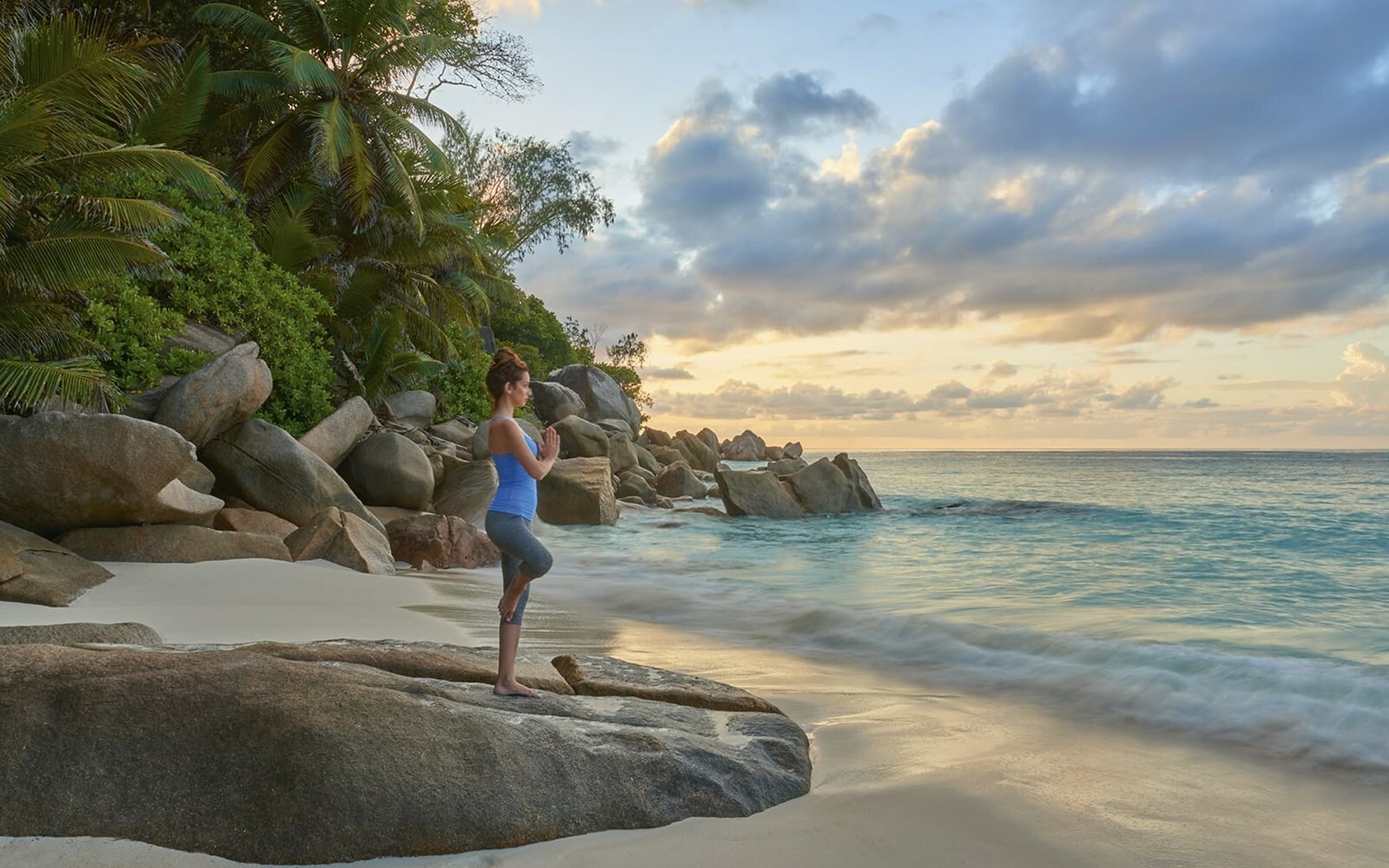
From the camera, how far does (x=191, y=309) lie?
→ 14234 millimetres

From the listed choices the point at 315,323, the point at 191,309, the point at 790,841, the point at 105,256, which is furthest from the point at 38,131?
the point at 790,841

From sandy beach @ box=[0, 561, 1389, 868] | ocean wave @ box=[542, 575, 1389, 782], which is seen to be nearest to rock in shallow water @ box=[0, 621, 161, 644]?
sandy beach @ box=[0, 561, 1389, 868]

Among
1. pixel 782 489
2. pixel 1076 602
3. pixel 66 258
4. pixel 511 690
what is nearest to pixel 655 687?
pixel 511 690

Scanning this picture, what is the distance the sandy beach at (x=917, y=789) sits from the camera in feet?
10.6

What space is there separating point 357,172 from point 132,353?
9361mm

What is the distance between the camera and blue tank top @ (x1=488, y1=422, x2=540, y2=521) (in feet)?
14.2

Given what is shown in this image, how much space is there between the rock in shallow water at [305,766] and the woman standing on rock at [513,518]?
501 mm

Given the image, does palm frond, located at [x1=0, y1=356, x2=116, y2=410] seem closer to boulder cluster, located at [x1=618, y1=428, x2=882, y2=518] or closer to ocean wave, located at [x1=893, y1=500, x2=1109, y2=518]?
boulder cluster, located at [x1=618, y1=428, x2=882, y2=518]

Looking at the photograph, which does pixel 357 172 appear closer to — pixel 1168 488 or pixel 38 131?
pixel 38 131

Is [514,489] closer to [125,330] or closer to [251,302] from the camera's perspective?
[125,330]

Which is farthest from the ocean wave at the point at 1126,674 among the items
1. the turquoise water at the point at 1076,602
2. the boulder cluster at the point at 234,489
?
the boulder cluster at the point at 234,489

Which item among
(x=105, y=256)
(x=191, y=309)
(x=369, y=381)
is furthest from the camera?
(x=369, y=381)

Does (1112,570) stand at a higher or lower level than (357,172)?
lower

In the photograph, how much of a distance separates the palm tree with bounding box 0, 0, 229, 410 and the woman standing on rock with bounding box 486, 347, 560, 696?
749cm
